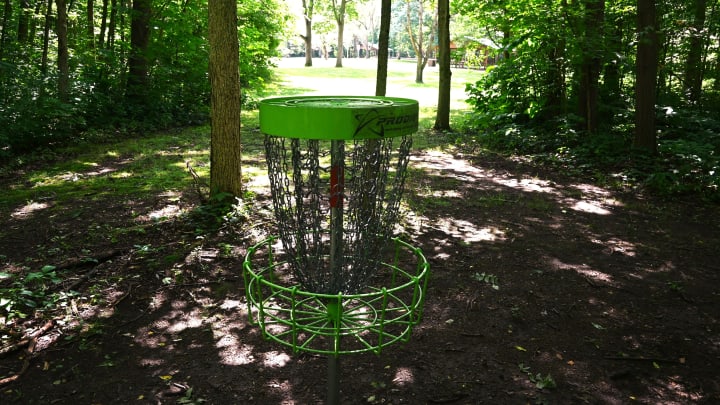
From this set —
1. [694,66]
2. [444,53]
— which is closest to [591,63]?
[694,66]

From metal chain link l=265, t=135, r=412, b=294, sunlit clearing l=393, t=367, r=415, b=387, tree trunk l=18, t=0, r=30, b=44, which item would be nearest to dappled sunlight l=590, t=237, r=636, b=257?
sunlit clearing l=393, t=367, r=415, b=387

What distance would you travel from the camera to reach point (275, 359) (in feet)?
11.9

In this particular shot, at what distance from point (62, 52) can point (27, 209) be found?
5088 mm

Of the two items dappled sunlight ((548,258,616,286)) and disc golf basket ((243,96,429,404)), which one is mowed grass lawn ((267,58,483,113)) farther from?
disc golf basket ((243,96,429,404))

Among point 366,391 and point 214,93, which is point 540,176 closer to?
point 214,93

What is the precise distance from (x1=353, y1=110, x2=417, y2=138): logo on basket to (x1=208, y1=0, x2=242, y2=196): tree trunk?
4230mm

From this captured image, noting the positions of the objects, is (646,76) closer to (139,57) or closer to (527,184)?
(527,184)

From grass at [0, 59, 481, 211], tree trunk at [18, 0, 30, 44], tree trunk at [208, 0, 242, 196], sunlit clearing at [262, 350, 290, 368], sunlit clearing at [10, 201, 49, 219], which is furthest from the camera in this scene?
tree trunk at [18, 0, 30, 44]

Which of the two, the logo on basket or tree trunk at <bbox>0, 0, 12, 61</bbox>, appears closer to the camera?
the logo on basket

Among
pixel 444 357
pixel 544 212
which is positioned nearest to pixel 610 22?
pixel 544 212

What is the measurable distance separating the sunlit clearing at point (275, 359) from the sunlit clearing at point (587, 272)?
2.83 m

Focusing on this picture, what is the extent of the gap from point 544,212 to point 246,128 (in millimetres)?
8741

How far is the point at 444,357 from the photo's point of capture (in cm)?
361

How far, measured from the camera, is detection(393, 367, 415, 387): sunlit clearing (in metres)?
3.35
